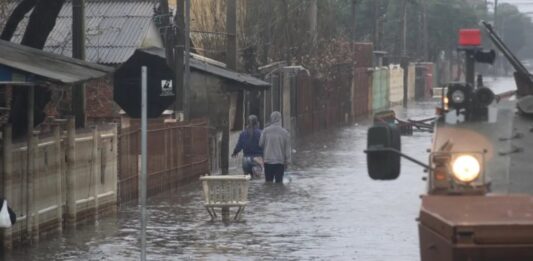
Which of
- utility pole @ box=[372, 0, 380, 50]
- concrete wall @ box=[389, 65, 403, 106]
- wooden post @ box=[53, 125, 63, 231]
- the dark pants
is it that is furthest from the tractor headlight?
concrete wall @ box=[389, 65, 403, 106]

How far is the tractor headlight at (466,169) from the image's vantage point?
8461 millimetres

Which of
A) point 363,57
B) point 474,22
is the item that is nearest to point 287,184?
point 363,57

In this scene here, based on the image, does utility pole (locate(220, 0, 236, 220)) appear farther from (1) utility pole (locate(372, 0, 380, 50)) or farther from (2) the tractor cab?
(1) utility pole (locate(372, 0, 380, 50))

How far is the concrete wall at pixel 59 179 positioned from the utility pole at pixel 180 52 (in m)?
5.90

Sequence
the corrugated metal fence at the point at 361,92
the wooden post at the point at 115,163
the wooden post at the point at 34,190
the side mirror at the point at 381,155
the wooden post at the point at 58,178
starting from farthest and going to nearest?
1. the corrugated metal fence at the point at 361,92
2. the wooden post at the point at 115,163
3. the wooden post at the point at 58,178
4. the wooden post at the point at 34,190
5. the side mirror at the point at 381,155

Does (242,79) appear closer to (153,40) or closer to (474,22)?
(153,40)

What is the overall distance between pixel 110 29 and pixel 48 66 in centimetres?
1921

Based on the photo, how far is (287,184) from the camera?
1078 inches

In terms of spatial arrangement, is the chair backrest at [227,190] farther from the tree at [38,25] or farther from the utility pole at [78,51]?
the tree at [38,25]

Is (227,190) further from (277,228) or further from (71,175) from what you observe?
(71,175)

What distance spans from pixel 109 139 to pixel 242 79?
10771 mm

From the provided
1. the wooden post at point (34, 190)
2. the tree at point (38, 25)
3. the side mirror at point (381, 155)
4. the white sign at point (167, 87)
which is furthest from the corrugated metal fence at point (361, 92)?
the side mirror at point (381, 155)

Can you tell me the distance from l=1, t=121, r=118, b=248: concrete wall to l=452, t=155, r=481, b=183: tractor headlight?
8.96 m

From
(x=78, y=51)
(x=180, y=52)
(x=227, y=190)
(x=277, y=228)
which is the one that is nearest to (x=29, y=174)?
(x=277, y=228)
